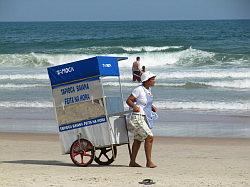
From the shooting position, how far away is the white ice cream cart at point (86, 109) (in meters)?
9.33

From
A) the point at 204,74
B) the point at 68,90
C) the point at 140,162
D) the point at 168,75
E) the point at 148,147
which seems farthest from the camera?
the point at 168,75

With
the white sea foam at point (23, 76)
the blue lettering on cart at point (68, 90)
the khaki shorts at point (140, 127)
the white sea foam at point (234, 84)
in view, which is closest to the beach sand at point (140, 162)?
the khaki shorts at point (140, 127)

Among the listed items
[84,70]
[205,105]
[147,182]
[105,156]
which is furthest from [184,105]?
[147,182]

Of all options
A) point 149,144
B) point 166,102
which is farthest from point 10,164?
point 166,102

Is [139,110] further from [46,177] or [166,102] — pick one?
[166,102]

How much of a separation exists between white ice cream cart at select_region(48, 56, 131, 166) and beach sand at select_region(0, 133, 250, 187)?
1.11 ft

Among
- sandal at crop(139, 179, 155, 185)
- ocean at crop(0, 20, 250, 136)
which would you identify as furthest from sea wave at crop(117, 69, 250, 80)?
sandal at crop(139, 179, 155, 185)

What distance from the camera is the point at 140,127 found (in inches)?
360

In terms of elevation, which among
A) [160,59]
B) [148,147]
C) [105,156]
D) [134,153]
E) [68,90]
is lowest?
[160,59]

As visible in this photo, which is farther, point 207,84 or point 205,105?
point 207,84

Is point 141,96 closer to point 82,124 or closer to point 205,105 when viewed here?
point 82,124

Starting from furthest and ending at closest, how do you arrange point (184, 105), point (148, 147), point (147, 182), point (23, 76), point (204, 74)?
point (23, 76)
point (204, 74)
point (184, 105)
point (148, 147)
point (147, 182)

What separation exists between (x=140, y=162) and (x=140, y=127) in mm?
1198

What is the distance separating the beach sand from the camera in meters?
8.06
